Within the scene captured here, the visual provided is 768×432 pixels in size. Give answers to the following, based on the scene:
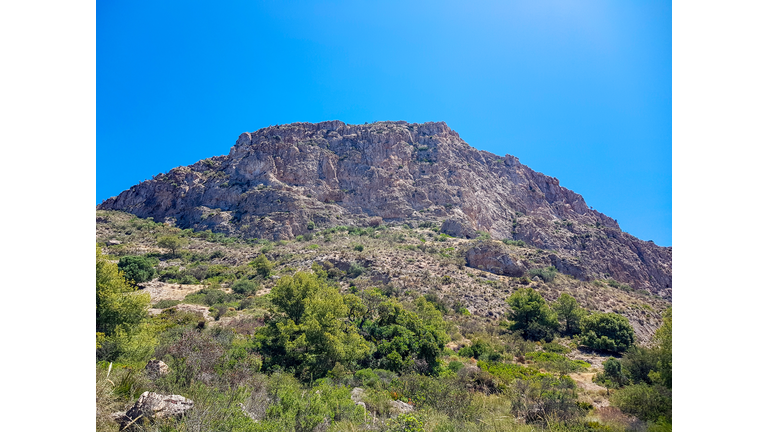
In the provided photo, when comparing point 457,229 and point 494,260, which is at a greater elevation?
point 457,229

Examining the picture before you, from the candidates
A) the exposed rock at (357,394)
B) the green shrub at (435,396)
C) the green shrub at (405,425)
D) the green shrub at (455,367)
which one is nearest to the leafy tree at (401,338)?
the green shrub at (455,367)

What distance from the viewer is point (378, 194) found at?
5962 centimetres

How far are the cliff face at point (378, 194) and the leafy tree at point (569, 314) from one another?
27.0m

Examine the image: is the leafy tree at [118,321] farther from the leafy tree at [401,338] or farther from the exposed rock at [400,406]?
the leafy tree at [401,338]

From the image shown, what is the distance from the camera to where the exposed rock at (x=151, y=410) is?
167 inches

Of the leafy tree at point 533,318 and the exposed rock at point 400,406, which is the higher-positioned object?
the exposed rock at point 400,406

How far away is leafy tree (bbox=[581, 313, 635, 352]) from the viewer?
17.7m

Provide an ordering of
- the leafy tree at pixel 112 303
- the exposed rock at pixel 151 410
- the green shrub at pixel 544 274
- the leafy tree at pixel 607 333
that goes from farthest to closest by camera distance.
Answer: the green shrub at pixel 544 274 < the leafy tree at pixel 607 333 < the leafy tree at pixel 112 303 < the exposed rock at pixel 151 410

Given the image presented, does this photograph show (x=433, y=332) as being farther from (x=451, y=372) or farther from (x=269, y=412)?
(x=269, y=412)

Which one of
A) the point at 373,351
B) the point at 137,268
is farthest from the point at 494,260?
the point at 137,268

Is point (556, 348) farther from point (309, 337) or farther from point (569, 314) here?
point (309, 337)

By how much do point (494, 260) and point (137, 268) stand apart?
3326cm
